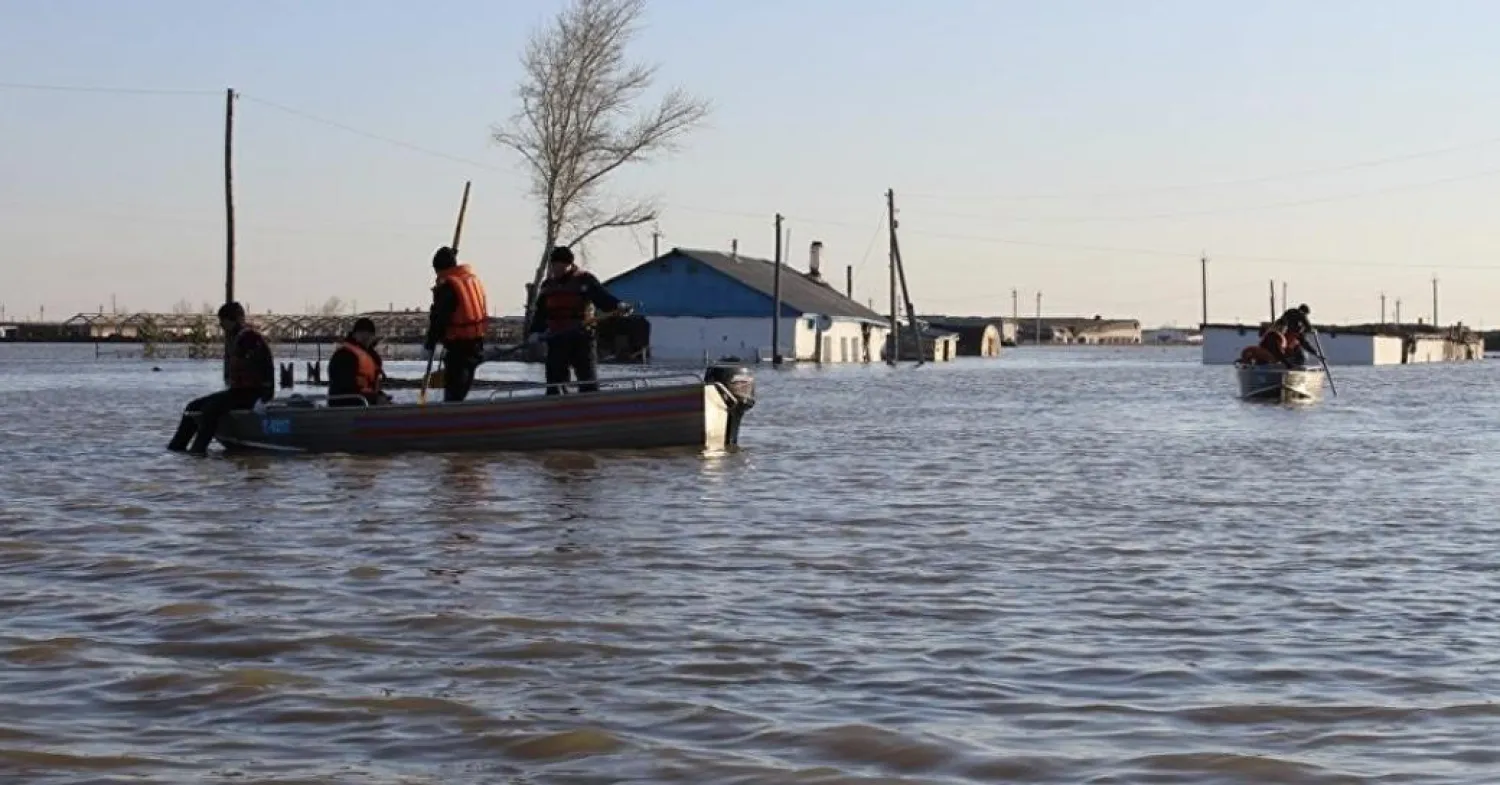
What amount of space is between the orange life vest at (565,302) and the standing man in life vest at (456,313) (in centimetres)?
57

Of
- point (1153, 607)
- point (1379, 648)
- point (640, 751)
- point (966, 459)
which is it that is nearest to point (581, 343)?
point (966, 459)

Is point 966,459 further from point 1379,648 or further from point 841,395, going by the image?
point 841,395

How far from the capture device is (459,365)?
62.6 ft

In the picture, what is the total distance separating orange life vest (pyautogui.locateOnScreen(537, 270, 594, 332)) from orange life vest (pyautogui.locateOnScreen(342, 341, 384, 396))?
5.52 ft

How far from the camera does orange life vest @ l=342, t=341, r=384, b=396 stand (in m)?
19.2

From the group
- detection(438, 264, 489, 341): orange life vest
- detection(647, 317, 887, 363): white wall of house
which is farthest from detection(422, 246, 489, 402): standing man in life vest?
detection(647, 317, 887, 363): white wall of house

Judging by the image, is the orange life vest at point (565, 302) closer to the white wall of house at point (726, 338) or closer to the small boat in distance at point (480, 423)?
the small boat in distance at point (480, 423)

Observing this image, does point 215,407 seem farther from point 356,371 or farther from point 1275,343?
point 1275,343

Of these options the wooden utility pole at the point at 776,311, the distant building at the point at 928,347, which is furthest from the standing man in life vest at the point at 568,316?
the distant building at the point at 928,347

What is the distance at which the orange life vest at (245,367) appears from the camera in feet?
62.5

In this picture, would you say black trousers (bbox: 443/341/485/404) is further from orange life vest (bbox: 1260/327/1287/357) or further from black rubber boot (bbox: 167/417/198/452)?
orange life vest (bbox: 1260/327/1287/357)

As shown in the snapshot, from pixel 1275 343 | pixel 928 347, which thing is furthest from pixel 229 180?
pixel 928 347

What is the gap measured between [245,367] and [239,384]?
0.32 metres

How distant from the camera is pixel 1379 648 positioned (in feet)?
27.3
